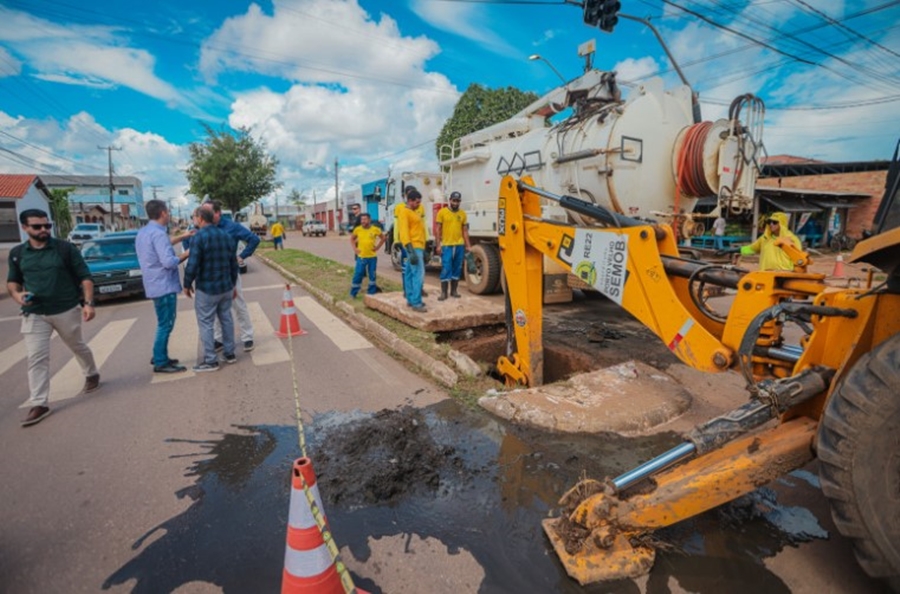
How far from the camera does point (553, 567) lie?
7.32ft

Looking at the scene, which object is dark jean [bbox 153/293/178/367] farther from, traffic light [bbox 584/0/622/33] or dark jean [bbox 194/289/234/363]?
traffic light [bbox 584/0/622/33]

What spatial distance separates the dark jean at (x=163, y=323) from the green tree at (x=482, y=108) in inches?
1090

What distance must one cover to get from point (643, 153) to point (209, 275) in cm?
592

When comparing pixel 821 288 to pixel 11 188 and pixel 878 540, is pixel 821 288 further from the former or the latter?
pixel 11 188

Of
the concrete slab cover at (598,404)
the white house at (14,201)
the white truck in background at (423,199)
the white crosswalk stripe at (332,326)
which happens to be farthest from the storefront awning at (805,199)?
the white house at (14,201)

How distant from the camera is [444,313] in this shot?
20.7 feet

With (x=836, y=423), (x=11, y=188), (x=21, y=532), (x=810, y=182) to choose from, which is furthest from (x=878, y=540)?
(x=11, y=188)

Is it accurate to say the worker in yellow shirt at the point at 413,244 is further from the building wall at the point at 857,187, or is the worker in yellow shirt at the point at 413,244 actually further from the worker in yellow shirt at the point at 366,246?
the building wall at the point at 857,187

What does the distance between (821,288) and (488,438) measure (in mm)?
2349

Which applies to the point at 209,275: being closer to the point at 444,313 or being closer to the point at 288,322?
the point at 288,322

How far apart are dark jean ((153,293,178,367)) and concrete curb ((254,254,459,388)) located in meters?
2.51

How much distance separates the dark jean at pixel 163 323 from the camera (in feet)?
16.3

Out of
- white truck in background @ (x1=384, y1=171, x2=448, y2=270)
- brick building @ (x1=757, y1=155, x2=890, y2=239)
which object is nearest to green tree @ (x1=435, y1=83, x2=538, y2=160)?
brick building @ (x1=757, y1=155, x2=890, y2=239)

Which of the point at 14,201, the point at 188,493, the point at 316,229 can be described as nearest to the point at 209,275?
the point at 188,493
